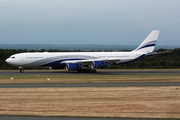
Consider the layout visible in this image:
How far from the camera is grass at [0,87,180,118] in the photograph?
15.0 meters

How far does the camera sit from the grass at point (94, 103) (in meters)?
15.0

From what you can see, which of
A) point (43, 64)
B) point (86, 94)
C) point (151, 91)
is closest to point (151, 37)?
point (43, 64)

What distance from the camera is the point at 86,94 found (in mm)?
20922

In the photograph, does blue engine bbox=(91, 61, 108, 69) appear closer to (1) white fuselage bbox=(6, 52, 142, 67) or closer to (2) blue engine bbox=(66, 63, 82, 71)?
(2) blue engine bbox=(66, 63, 82, 71)

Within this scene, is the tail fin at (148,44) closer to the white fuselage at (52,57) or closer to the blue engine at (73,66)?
the white fuselage at (52,57)

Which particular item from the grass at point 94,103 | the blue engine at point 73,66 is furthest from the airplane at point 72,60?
the grass at point 94,103

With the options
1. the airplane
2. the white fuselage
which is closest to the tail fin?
the airplane

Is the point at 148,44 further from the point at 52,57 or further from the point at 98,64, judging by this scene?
the point at 52,57

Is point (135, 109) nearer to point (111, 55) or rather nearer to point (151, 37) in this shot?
point (111, 55)

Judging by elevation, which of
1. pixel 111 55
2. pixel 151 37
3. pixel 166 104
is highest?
pixel 151 37

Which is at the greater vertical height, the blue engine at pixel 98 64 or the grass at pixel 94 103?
the blue engine at pixel 98 64

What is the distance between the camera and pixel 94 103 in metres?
17.6

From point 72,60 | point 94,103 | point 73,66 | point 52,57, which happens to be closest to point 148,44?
point 72,60

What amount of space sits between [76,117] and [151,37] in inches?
1590
